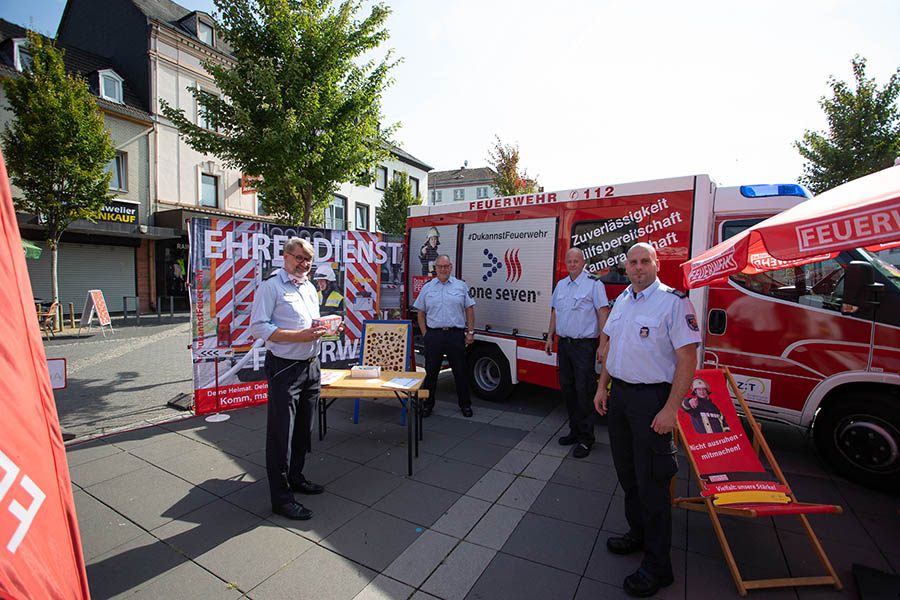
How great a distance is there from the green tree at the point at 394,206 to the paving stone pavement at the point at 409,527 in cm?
2371

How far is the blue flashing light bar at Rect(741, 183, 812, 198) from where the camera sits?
4055 millimetres

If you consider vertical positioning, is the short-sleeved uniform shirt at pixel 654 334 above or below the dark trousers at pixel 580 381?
above

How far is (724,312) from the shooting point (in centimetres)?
432

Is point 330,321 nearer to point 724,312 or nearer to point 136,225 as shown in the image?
point 724,312

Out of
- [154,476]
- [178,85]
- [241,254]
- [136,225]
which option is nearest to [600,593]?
[154,476]

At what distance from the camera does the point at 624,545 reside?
2830mm

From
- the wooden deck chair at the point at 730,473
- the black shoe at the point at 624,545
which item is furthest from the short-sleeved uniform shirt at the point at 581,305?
the black shoe at the point at 624,545

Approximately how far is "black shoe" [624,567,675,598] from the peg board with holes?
3481 millimetres

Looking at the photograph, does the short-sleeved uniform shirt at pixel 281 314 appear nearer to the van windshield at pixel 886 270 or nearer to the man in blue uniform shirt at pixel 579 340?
the man in blue uniform shirt at pixel 579 340

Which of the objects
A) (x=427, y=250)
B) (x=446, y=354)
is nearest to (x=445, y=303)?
(x=446, y=354)

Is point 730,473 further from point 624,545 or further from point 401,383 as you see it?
point 401,383

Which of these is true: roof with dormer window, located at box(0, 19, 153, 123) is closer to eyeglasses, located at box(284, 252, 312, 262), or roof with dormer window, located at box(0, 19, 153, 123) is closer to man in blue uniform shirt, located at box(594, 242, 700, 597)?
eyeglasses, located at box(284, 252, 312, 262)

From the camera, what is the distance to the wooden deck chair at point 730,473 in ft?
8.40

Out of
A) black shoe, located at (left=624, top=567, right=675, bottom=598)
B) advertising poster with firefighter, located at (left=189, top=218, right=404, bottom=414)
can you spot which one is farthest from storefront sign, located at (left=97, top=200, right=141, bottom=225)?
black shoe, located at (left=624, top=567, right=675, bottom=598)
